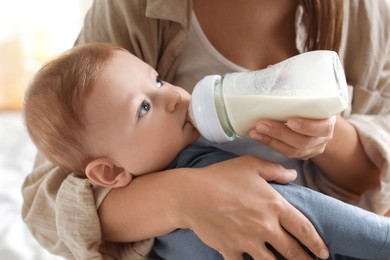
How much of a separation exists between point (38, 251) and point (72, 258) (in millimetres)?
289

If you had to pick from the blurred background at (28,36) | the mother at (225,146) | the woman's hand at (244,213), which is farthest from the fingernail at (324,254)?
the blurred background at (28,36)

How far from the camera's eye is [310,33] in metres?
0.99

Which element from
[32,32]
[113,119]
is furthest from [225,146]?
[32,32]

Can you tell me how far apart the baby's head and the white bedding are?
1.57 ft

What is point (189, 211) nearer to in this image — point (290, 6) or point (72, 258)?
point (72, 258)

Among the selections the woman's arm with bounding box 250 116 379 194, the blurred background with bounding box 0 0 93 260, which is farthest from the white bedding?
the woman's arm with bounding box 250 116 379 194

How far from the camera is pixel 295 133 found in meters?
0.74

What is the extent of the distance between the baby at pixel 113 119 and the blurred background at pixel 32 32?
1.08m

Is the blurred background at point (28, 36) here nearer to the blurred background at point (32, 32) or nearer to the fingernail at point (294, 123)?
Answer: the blurred background at point (32, 32)

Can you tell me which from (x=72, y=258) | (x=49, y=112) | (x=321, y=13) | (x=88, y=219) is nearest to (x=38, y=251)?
(x=72, y=258)

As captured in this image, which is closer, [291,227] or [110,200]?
[291,227]

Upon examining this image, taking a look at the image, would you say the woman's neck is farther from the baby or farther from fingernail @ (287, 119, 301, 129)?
fingernail @ (287, 119, 301, 129)

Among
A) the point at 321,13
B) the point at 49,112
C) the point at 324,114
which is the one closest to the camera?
the point at 324,114

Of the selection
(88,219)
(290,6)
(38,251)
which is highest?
(290,6)
